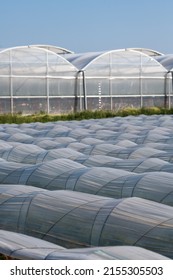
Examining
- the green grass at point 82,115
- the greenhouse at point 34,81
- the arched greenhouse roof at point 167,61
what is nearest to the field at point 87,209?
the green grass at point 82,115

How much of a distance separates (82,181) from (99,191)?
69 centimetres

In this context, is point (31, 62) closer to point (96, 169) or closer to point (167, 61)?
point (167, 61)

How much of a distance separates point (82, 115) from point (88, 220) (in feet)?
95.1

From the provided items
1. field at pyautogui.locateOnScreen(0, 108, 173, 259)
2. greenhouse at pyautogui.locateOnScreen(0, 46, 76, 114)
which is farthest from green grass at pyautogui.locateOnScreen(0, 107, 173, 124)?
field at pyautogui.locateOnScreen(0, 108, 173, 259)

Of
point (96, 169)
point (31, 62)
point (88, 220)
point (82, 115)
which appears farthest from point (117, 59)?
point (88, 220)

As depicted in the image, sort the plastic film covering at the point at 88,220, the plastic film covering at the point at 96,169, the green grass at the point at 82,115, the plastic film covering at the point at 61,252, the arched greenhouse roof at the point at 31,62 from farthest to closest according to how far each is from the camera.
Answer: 1. the arched greenhouse roof at the point at 31,62
2. the green grass at the point at 82,115
3. the plastic film covering at the point at 96,169
4. the plastic film covering at the point at 88,220
5. the plastic film covering at the point at 61,252

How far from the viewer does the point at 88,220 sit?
10.0 meters

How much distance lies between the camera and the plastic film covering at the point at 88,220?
30.6 feet

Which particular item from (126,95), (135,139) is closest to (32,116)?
(126,95)

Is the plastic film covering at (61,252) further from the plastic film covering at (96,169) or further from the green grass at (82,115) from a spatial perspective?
the green grass at (82,115)

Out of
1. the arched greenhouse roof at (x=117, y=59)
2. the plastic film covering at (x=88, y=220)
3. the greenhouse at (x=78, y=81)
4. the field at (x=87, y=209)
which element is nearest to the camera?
the field at (x=87, y=209)

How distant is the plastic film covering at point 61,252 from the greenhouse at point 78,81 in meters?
29.7

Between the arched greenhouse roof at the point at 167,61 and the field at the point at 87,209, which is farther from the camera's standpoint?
the arched greenhouse roof at the point at 167,61

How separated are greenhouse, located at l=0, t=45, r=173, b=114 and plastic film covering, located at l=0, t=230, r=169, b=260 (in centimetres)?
2967
